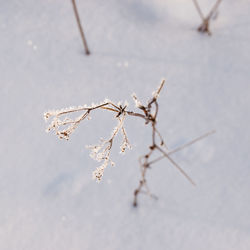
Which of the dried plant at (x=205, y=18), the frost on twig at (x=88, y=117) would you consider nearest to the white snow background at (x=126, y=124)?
the dried plant at (x=205, y=18)

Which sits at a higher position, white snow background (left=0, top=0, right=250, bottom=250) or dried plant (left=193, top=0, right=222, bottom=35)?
dried plant (left=193, top=0, right=222, bottom=35)

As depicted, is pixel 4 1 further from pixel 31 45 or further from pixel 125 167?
pixel 125 167

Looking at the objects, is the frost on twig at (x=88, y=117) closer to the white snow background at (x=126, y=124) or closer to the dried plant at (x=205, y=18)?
the white snow background at (x=126, y=124)

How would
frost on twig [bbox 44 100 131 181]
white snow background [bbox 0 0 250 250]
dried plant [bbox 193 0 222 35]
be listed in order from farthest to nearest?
dried plant [bbox 193 0 222 35] < white snow background [bbox 0 0 250 250] < frost on twig [bbox 44 100 131 181]

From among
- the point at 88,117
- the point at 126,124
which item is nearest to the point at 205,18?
the point at 126,124

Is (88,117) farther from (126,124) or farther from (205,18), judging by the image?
(205,18)

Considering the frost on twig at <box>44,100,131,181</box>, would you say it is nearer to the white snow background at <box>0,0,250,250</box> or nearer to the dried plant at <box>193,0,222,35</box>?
the white snow background at <box>0,0,250,250</box>

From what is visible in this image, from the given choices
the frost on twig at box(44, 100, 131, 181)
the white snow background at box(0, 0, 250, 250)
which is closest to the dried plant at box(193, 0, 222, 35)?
the white snow background at box(0, 0, 250, 250)

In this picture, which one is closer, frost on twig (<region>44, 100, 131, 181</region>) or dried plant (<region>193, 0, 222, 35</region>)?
frost on twig (<region>44, 100, 131, 181</region>)

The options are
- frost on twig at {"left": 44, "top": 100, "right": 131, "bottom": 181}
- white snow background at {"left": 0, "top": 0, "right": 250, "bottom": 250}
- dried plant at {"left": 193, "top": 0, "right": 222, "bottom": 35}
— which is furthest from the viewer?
dried plant at {"left": 193, "top": 0, "right": 222, "bottom": 35}
